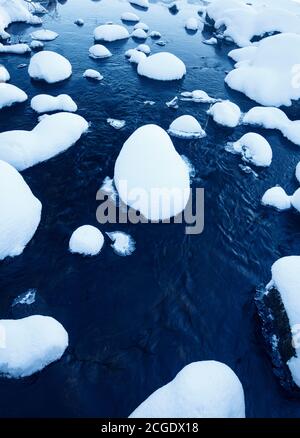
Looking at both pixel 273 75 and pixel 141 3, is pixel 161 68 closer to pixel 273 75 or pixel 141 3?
pixel 273 75

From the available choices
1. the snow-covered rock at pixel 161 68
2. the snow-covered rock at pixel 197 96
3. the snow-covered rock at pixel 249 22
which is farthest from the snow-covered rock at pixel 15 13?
the snow-covered rock at pixel 249 22

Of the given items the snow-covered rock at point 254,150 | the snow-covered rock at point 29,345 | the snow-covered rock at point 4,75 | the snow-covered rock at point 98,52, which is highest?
the snow-covered rock at point 98,52

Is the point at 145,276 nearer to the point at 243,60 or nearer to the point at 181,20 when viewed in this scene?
the point at 243,60

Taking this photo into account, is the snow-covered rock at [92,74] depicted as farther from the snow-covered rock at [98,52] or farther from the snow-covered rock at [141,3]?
the snow-covered rock at [141,3]

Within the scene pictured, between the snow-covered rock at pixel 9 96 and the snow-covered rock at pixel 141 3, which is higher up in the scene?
the snow-covered rock at pixel 141 3

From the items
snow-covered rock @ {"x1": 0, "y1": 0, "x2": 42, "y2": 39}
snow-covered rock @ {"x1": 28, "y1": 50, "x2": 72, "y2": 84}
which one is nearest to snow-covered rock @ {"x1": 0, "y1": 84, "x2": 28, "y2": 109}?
snow-covered rock @ {"x1": 28, "y1": 50, "x2": 72, "y2": 84}

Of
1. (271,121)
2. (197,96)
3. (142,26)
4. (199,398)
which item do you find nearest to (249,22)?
(142,26)
